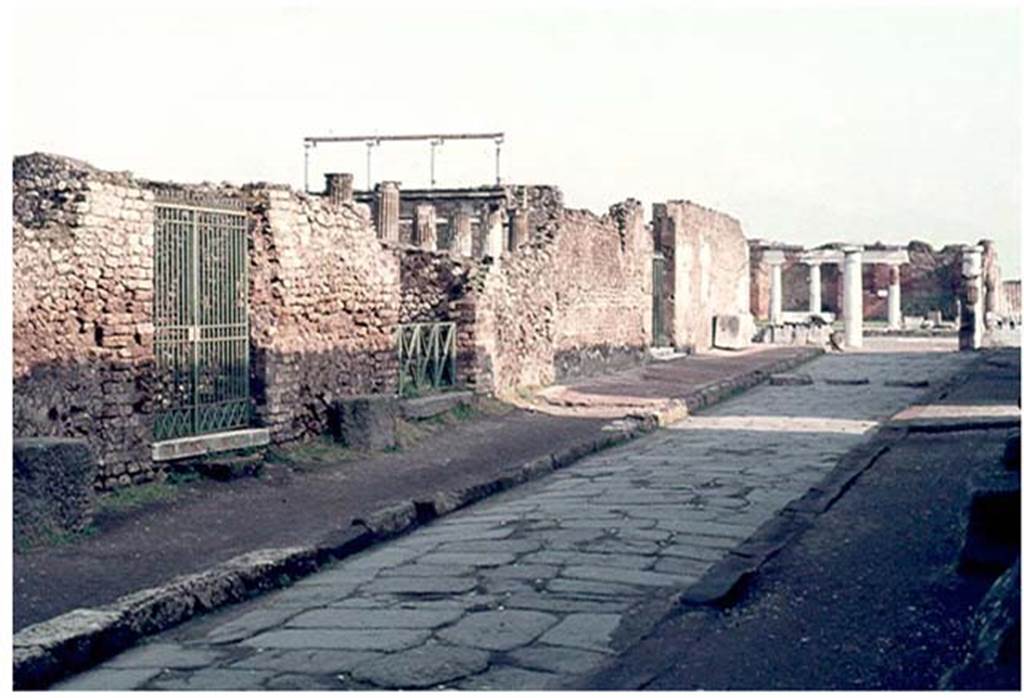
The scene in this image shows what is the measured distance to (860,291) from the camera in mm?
34094

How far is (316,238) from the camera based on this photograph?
11.8 metres

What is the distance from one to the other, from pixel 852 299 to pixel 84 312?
88.7 feet

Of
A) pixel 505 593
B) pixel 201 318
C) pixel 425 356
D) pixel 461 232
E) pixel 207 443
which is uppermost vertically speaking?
pixel 461 232

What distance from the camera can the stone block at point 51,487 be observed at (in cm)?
759

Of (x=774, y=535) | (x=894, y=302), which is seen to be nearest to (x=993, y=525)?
(x=774, y=535)

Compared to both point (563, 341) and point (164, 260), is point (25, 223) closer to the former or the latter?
point (164, 260)

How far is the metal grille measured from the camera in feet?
47.1

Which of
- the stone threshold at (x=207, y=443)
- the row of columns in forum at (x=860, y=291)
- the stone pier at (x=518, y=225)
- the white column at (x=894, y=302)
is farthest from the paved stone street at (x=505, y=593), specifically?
the white column at (x=894, y=302)

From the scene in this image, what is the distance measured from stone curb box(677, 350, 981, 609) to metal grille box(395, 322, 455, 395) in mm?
4600

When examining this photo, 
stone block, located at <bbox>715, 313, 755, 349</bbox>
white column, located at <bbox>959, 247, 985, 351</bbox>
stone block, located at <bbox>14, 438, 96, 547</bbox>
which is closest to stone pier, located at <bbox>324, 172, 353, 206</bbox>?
stone block, located at <bbox>14, 438, 96, 547</bbox>

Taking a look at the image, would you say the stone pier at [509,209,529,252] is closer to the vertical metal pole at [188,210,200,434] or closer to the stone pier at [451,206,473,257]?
the stone pier at [451,206,473,257]

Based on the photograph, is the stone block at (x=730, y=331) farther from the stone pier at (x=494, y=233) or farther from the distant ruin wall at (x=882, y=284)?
the distant ruin wall at (x=882, y=284)

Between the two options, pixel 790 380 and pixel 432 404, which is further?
pixel 790 380

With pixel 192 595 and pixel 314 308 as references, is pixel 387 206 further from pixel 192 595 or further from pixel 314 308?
pixel 192 595
